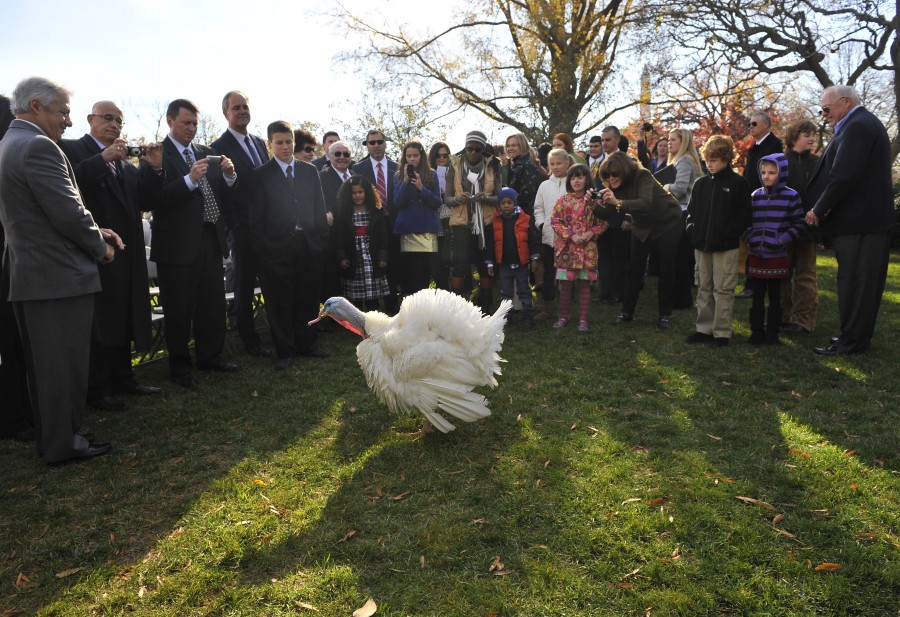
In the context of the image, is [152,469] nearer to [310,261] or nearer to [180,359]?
[180,359]

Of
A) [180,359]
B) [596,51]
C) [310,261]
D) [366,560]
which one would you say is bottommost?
[366,560]

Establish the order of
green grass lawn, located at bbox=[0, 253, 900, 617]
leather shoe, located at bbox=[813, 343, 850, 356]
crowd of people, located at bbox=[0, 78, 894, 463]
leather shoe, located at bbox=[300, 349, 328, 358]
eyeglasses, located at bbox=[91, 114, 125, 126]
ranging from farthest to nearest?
leather shoe, located at bbox=[300, 349, 328, 358]
leather shoe, located at bbox=[813, 343, 850, 356]
eyeglasses, located at bbox=[91, 114, 125, 126]
crowd of people, located at bbox=[0, 78, 894, 463]
green grass lawn, located at bbox=[0, 253, 900, 617]

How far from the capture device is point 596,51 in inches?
741

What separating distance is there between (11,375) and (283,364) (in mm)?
2389

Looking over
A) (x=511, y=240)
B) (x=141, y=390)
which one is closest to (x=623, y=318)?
(x=511, y=240)

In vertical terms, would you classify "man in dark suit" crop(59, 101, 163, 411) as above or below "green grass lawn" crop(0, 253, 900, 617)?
above

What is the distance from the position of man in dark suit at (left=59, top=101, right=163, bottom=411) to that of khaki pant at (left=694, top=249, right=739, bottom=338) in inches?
230

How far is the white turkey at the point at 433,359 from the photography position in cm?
400

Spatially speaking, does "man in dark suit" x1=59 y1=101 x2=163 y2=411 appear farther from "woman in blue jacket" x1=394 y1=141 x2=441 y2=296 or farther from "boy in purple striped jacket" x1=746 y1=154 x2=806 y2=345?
"boy in purple striped jacket" x1=746 y1=154 x2=806 y2=345

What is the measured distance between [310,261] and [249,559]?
3993 millimetres

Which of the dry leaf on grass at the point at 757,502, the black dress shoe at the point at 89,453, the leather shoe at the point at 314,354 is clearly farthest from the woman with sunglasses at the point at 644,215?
the black dress shoe at the point at 89,453

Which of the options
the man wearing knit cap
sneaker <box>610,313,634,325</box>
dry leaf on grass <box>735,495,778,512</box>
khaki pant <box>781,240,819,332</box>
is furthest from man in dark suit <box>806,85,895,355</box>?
the man wearing knit cap

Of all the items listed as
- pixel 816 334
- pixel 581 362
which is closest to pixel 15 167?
pixel 581 362

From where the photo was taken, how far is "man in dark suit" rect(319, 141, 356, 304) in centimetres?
757
